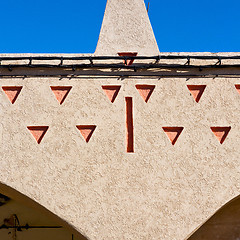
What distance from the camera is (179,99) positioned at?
17.2 feet

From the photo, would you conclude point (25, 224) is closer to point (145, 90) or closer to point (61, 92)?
point (61, 92)

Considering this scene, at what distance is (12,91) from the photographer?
204 inches

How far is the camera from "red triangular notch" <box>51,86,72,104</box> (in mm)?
5176

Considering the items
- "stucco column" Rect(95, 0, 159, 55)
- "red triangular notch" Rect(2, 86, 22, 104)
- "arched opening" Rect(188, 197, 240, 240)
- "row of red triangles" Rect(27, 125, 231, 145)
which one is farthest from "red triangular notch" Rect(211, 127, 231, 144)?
"red triangular notch" Rect(2, 86, 22, 104)

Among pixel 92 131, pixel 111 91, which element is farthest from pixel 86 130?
pixel 111 91

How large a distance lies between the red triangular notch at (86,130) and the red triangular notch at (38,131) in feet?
1.60

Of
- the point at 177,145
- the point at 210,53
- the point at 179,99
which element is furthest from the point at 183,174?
the point at 210,53

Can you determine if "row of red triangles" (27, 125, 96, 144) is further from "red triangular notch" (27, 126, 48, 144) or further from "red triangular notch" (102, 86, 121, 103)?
"red triangular notch" (102, 86, 121, 103)

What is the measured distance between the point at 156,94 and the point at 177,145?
2.66 feet

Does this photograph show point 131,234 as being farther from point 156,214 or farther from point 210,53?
point 210,53

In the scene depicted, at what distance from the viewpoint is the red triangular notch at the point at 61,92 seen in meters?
5.18

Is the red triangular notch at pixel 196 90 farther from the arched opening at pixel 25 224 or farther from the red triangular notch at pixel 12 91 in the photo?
the arched opening at pixel 25 224

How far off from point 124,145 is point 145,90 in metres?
0.88

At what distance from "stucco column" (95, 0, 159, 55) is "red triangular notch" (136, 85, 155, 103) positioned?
1.86 ft
